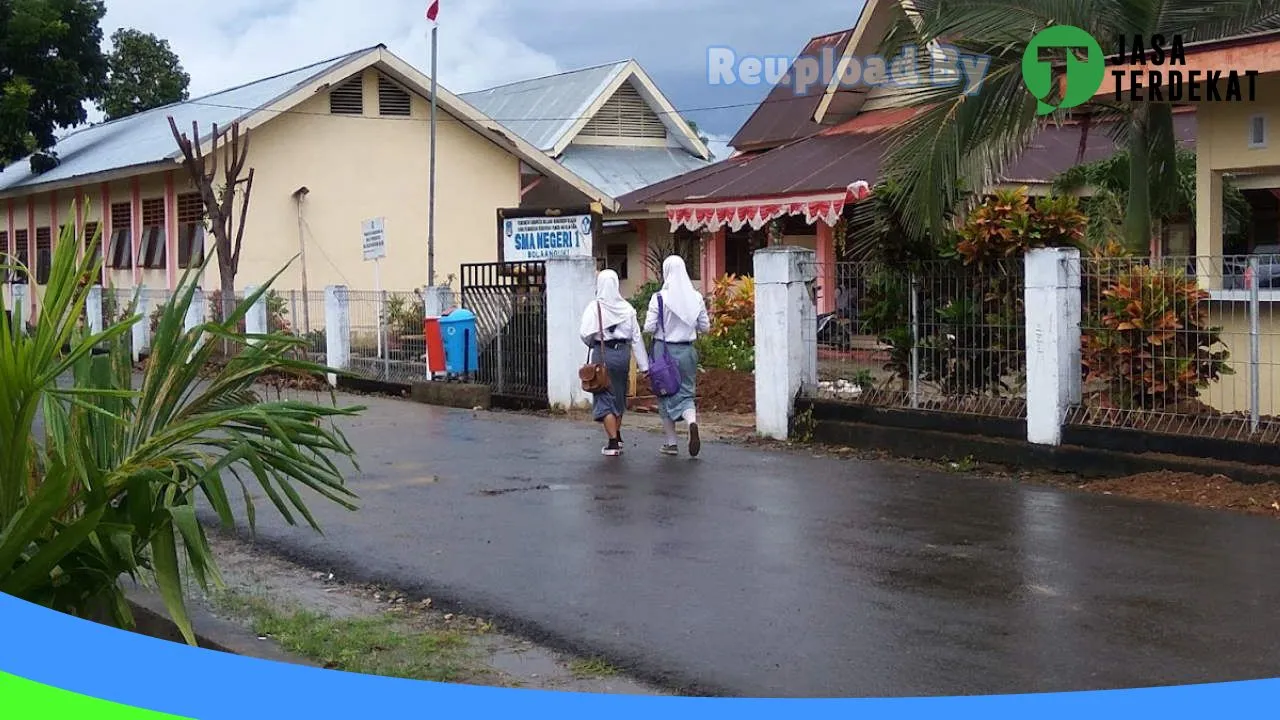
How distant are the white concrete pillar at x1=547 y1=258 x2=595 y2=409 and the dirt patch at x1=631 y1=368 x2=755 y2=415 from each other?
2.43ft

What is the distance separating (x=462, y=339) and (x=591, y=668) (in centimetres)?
1177

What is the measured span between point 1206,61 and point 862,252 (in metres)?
3.03

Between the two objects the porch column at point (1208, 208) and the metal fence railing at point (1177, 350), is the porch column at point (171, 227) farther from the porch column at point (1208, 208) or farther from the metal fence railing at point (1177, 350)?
the metal fence railing at point (1177, 350)

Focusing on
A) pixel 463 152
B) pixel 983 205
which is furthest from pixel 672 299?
pixel 463 152

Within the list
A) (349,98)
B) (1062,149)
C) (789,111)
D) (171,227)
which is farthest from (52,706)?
(171,227)

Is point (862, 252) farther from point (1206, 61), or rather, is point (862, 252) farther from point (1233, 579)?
point (1233, 579)

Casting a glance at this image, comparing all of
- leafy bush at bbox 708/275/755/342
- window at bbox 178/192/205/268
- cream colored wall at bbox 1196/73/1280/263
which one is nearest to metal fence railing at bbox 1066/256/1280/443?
cream colored wall at bbox 1196/73/1280/263

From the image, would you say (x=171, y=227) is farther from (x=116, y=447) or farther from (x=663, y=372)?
(x=116, y=447)

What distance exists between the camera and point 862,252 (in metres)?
12.1

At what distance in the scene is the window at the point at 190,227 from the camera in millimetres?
26594

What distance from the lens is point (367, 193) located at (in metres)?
27.9

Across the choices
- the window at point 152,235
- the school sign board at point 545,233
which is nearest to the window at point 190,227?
the window at point 152,235

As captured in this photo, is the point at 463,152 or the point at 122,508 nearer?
the point at 122,508

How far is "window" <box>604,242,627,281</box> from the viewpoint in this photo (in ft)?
100
